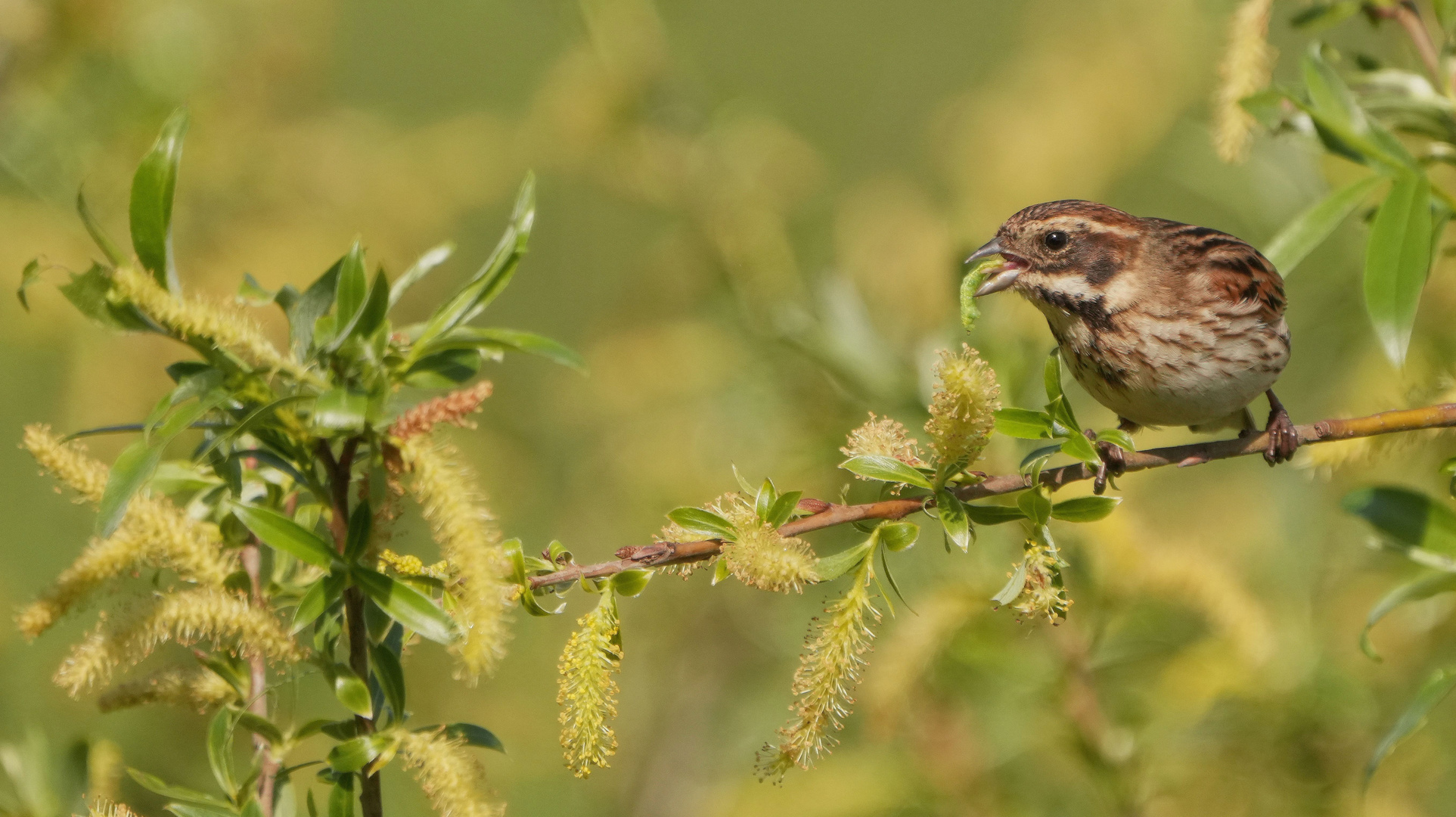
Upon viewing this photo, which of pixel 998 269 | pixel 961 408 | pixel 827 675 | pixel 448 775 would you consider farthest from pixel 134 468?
pixel 998 269

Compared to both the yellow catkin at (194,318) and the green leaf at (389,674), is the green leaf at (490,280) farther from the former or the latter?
the green leaf at (389,674)

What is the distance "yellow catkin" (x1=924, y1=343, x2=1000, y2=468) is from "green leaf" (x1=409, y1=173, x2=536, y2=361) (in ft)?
1.90

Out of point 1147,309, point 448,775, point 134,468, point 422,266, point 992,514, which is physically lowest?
point 1147,309

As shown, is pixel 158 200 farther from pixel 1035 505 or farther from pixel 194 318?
pixel 1035 505

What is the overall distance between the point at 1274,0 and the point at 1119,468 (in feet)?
2.95

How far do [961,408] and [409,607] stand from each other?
0.71 m

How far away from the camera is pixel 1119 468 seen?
2201mm

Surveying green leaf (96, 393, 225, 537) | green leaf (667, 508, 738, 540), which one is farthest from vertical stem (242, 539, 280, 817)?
green leaf (667, 508, 738, 540)

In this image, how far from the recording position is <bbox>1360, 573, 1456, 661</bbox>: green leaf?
1749mm

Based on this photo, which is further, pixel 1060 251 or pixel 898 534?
pixel 1060 251

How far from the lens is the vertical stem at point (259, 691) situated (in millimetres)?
1631

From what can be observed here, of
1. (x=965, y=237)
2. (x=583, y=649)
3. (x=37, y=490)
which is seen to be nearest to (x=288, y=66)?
(x=37, y=490)

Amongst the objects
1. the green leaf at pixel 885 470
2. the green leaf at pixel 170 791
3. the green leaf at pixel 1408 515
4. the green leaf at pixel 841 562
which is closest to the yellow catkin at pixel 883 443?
the green leaf at pixel 885 470

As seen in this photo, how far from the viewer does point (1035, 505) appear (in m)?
1.57
